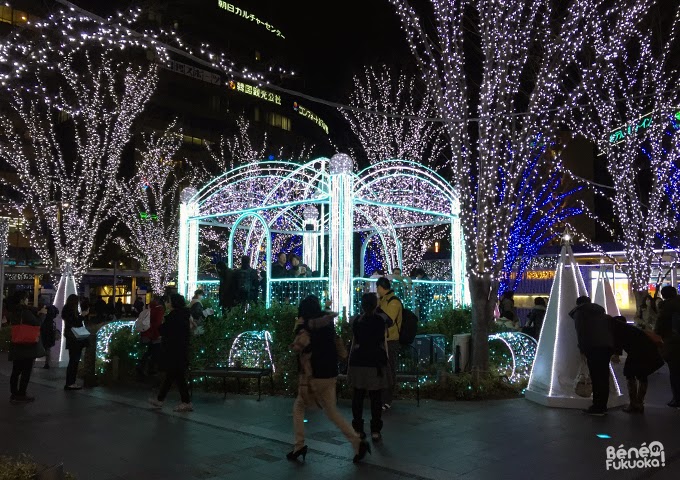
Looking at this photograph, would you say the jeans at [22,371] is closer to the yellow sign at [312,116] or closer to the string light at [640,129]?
the string light at [640,129]

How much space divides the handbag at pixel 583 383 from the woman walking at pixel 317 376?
3.77 m

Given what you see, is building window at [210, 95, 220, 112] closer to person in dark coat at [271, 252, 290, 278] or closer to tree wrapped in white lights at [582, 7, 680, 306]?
tree wrapped in white lights at [582, 7, 680, 306]

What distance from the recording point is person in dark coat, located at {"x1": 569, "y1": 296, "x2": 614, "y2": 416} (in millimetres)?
7711

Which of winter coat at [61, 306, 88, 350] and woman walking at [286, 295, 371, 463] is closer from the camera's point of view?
woman walking at [286, 295, 371, 463]

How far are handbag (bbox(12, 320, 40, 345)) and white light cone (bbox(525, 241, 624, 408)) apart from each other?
23.9 ft

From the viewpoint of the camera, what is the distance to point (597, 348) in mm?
7719

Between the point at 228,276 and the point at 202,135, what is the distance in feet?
130

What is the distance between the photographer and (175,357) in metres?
8.03

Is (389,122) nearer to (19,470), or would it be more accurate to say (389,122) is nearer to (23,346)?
(23,346)

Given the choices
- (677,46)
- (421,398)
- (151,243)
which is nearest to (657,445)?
(421,398)

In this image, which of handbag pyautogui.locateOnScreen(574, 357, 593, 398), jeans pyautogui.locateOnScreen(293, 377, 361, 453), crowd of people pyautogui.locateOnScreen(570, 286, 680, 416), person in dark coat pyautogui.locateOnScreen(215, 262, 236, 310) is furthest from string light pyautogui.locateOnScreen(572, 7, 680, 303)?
jeans pyautogui.locateOnScreen(293, 377, 361, 453)

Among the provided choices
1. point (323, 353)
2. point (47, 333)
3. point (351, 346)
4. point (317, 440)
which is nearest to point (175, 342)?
point (317, 440)

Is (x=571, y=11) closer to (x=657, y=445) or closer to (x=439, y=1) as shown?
(x=439, y=1)

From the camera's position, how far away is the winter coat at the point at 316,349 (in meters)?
5.78
